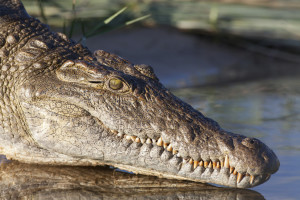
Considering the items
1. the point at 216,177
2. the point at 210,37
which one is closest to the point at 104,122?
the point at 216,177

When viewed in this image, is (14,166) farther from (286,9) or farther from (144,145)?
(286,9)

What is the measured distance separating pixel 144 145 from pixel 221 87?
4640 mm

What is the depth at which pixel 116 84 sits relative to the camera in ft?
11.5

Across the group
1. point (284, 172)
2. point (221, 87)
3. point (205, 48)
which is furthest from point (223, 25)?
point (284, 172)

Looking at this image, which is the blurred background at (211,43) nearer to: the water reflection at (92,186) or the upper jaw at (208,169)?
the water reflection at (92,186)

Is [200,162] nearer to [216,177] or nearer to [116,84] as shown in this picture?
[216,177]

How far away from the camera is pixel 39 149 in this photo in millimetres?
3693

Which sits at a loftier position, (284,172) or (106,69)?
(106,69)

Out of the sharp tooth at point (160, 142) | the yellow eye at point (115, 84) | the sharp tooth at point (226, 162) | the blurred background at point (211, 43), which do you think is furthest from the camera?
the blurred background at point (211, 43)

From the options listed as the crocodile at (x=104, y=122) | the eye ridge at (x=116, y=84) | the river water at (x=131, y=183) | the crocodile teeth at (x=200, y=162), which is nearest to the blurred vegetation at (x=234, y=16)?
the river water at (x=131, y=183)

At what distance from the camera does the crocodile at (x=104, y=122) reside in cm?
324

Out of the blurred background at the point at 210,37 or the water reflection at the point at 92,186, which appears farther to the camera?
the blurred background at the point at 210,37

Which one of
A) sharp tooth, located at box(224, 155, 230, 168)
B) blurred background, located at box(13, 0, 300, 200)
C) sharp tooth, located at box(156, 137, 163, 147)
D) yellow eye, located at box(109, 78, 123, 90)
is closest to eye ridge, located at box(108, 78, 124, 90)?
yellow eye, located at box(109, 78, 123, 90)

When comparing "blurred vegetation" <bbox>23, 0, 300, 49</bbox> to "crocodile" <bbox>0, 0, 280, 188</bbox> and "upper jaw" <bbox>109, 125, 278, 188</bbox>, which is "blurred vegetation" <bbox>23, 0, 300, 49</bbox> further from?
"upper jaw" <bbox>109, 125, 278, 188</bbox>
